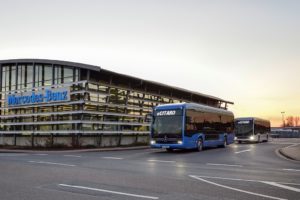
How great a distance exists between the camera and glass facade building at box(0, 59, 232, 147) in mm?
35062

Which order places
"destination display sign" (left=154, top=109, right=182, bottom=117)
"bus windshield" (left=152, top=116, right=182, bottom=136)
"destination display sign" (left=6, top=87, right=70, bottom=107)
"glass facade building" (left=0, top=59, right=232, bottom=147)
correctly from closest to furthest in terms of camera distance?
"bus windshield" (left=152, top=116, right=182, bottom=136) < "destination display sign" (left=154, top=109, right=182, bottom=117) < "glass facade building" (left=0, top=59, right=232, bottom=147) < "destination display sign" (left=6, top=87, right=70, bottom=107)

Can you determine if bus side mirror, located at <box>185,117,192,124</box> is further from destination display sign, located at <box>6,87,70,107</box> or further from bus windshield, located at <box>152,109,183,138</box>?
destination display sign, located at <box>6,87,70,107</box>

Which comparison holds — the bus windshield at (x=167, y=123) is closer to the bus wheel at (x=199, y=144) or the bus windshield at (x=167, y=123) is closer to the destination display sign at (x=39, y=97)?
the bus wheel at (x=199, y=144)

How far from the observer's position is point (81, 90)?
1361 inches

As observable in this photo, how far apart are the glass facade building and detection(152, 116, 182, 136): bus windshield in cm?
930

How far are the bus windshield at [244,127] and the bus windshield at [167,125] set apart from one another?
66.6ft

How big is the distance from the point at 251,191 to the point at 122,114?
2893cm

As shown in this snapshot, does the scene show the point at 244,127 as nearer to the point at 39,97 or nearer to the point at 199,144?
the point at 199,144

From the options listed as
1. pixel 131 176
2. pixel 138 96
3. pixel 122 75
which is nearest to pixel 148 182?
pixel 131 176

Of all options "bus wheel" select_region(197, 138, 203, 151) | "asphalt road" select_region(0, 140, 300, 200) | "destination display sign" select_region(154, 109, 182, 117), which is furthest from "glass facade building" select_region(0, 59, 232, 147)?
"asphalt road" select_region(0, 140, 300, 200)

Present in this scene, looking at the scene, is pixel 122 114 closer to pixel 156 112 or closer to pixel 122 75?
pixel 122 75

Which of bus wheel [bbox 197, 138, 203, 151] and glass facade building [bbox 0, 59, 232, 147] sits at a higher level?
glass facade building [bbox 0, 59, 232, 147]

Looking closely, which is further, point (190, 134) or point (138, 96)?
point (138, 96)

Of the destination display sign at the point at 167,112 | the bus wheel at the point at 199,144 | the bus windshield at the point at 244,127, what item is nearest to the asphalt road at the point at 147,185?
the destination display sign at the point at 167,112
